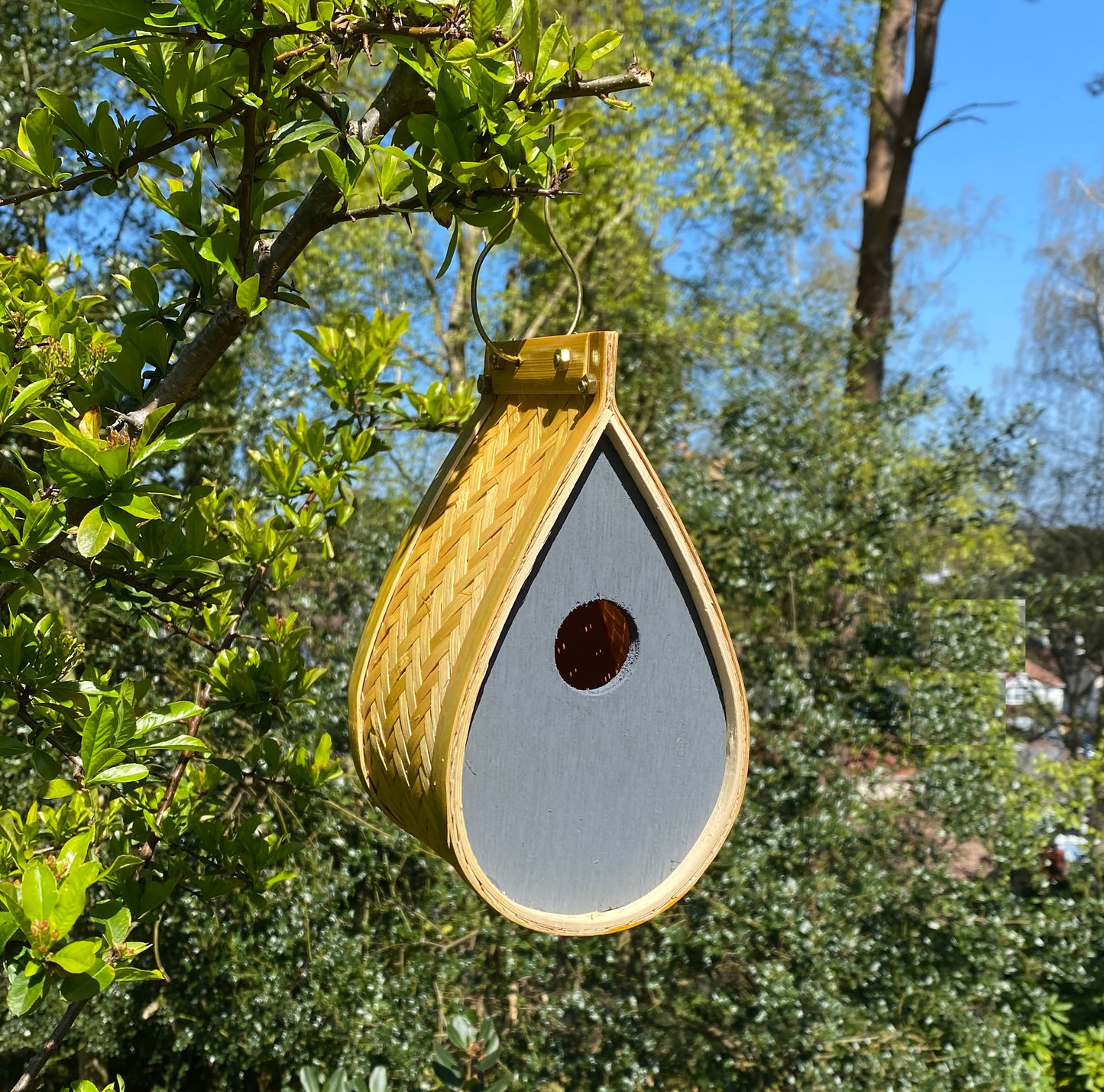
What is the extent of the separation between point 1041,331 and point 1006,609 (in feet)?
22.8

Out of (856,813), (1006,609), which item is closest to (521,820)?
(856,813)

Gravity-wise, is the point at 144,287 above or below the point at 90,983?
above

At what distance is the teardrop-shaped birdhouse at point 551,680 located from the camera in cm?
109

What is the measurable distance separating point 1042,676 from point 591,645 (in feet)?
16.6

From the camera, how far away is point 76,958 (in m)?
0.88

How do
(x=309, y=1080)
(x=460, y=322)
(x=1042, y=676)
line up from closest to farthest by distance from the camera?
(x=309, y=1080) < (x=460, y=322) < (x=1042, y=676)

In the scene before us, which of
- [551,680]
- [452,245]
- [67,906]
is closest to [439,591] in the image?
[551,680]

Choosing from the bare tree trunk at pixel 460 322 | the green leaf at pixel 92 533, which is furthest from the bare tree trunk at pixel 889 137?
the green leaf at pixel 92 533

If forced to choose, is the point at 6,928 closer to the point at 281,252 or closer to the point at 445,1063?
the point at 281,252

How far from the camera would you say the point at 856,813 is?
3596 mm

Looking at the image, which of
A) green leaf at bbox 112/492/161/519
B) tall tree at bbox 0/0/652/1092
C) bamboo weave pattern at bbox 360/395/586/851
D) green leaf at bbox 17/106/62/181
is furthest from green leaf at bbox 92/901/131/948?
green leaf at bbox 17/106/62/181

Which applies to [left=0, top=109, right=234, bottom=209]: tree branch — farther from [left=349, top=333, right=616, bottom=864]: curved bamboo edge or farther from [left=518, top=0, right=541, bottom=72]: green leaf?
[left=349, top=333, right=616, bottom=864]: curved bamboo edge

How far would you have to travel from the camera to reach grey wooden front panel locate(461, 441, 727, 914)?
1147mm

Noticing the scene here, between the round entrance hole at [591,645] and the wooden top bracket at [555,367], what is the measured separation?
0.48 m
